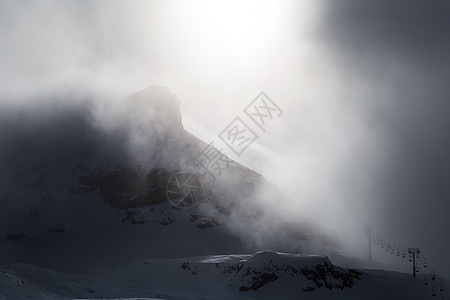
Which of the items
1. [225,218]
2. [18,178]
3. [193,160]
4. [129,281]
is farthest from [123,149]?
[129,281]

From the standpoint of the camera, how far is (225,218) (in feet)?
498

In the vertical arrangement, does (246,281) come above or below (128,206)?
below

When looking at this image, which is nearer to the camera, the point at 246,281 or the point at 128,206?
the point at 246,281

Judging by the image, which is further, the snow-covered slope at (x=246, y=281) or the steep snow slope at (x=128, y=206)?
the steep snow slope at (x=128, y=206)

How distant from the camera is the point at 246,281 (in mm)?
67875

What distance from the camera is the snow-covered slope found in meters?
62.1

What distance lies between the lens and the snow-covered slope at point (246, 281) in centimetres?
6212

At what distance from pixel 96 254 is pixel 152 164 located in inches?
2285

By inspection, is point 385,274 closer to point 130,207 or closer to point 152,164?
point 130,207

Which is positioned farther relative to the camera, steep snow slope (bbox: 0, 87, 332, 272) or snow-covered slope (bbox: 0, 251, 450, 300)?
steep snow slope (bbox: 0, 87, 332, 272)

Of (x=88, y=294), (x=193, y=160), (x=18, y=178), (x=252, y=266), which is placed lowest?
(x=88, y=294)

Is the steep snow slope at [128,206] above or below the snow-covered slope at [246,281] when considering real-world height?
above

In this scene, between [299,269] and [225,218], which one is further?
[225,218]

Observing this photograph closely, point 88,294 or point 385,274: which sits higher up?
point 385,274
